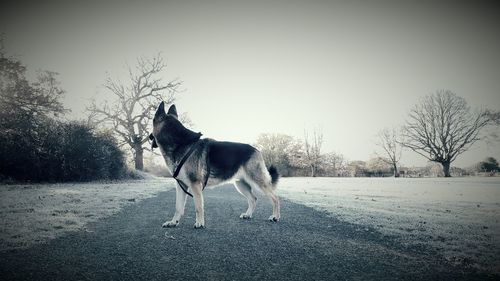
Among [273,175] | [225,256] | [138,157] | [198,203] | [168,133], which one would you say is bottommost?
[225,256]

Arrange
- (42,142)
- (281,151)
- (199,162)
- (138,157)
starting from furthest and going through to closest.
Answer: (281,151) → (138,157) → (42,142) → (199,162)

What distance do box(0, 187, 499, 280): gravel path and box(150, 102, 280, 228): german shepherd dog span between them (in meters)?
0.81

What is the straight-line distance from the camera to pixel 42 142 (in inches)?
687

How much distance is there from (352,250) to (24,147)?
2017 centimetres

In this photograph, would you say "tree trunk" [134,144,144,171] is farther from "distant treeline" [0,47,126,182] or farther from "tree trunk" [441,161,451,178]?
"tree trunk" [441,161,451,178]

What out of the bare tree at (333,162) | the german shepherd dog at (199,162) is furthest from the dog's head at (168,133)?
the bare tree at (333,162)

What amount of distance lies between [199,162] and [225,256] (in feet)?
8.32

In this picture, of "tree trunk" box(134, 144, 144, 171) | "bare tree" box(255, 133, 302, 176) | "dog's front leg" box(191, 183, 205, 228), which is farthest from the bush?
"bare tree" box(255, 133, 302, 176)

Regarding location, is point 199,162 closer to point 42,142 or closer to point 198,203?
point 198,203

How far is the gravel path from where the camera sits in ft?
9.91

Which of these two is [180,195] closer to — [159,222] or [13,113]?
[159,222]

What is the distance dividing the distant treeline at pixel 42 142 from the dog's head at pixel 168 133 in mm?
15718

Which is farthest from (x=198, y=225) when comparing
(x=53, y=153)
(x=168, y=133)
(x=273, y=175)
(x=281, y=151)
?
(x=281, y=151)

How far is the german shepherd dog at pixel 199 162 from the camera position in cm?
565
